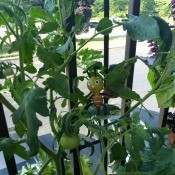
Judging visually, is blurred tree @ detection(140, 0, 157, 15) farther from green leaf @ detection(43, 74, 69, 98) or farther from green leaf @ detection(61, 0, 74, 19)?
green leaf @ detection(43, 74, 69, 98)

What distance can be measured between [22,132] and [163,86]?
13.5 inches

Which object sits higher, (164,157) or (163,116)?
(164,157)

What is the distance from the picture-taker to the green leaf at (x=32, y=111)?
0.36 metres

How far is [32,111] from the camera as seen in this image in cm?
36

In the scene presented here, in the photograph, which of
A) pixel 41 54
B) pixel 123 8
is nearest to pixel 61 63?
pixel 41 54

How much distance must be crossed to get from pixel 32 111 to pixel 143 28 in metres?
0.21

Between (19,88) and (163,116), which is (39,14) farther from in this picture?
(163,116)

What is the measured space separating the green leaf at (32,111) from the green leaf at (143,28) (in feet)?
0.54

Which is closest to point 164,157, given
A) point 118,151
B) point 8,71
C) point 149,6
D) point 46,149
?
point 118,151

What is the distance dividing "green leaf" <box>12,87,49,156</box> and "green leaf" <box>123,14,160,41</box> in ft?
0.54

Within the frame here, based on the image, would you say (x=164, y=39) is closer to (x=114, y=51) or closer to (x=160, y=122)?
(x=160, y=122)

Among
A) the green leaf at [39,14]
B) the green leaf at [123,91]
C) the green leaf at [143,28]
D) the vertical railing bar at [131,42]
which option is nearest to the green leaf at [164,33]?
the green leaf at [143,28]

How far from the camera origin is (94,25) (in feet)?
1.52

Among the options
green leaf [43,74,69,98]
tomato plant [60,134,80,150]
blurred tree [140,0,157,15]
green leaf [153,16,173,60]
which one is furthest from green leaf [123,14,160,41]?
blurred tree [140,0,157,15]
